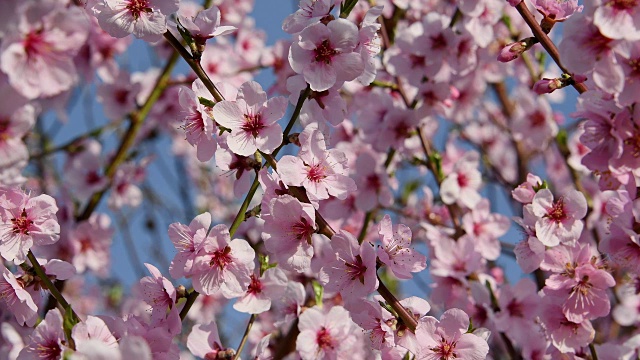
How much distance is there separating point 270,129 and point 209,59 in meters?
2.10

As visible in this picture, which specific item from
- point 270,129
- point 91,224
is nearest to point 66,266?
point 270,129

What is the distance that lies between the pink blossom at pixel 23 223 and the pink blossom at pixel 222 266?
1.57 ft

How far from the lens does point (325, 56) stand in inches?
75.9

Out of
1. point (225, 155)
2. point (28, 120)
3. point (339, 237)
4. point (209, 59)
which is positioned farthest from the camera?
point (209, 59)

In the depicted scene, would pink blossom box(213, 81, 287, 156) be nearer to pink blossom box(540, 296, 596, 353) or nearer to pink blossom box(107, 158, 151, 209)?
pink blossom box(540, 296, 596, 353)

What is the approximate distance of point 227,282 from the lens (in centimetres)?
187

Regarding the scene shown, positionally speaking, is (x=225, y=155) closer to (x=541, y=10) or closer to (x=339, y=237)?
(x=339, y=237)

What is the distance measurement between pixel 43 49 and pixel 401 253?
1.08m

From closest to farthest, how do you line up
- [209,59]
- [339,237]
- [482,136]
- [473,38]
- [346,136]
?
[339,237] < [473,38] < [346,136] < [209,59] < [482,136]

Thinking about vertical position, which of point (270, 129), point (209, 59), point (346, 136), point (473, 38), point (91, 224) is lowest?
point (91, 224)

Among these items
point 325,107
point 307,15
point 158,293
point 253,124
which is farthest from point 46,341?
point 307,15

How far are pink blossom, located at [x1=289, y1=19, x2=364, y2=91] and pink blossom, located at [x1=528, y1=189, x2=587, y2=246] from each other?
749mm

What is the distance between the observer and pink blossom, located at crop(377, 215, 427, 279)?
1.87 metres

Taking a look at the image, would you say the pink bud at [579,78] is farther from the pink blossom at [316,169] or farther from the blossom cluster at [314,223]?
the pink blossom at [316,169]
